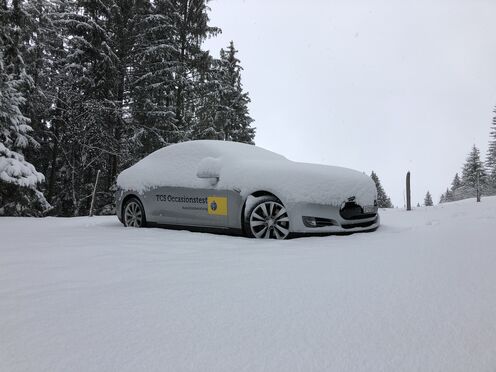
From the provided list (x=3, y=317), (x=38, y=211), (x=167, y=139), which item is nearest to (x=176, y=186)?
(x=3, y=317)

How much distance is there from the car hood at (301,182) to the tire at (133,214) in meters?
1.68

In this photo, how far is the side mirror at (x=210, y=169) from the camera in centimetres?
489

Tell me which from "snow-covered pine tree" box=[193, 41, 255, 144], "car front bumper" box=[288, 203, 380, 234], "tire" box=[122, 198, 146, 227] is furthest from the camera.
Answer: "snow-covered pine tree" box=[193, 41, 255, 144]

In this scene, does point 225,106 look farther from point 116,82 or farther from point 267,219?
point 267,219

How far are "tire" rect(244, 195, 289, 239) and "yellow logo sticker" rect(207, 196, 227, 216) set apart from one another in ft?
1.24

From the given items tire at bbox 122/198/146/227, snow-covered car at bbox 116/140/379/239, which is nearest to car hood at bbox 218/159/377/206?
snow-covered car at bbox 116/140/379/239

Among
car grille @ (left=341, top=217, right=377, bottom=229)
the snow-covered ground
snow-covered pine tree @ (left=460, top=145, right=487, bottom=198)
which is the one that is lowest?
the snow-covered ground

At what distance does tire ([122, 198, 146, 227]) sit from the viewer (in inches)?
225

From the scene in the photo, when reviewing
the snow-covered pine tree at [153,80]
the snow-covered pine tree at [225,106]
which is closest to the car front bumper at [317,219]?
the snow-covered pine tree at [153,80]

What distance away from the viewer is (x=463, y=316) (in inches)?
60.3

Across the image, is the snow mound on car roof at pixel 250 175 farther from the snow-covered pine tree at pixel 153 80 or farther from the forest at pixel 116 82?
the snow-covered pine tree at pixel 153 80

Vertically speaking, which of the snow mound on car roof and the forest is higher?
the forest

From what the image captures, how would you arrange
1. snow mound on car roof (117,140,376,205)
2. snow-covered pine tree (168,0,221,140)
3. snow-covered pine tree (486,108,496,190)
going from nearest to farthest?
snow mound on car roof (117,140,376,205), snow-covered pine tree (168,0,221,140), snow-covered pine tree (486,108,496,190)

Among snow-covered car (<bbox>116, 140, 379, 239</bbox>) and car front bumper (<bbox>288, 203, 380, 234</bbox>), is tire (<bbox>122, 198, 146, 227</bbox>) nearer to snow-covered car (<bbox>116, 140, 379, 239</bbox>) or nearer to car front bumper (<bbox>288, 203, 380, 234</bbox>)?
snow-covered car (<bbox>116, 140, 379, 239</bbox>)
